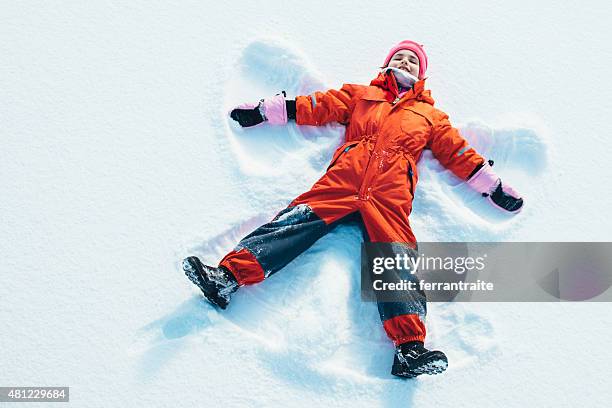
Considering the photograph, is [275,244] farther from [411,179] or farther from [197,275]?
[411,179]

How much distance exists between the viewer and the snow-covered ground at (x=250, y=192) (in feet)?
7.32

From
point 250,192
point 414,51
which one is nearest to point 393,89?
point 414,51

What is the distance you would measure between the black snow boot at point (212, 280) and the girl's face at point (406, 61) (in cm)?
154

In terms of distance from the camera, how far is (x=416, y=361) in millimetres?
2125

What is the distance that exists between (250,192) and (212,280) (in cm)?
59

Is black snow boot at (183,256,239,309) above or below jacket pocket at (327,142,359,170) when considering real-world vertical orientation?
below

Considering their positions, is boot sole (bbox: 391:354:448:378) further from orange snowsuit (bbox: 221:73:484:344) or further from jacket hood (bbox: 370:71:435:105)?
jacket hood (bbox: 370:71:435:105)

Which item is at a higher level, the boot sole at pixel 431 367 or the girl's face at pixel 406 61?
the girl's face at pixel 406 61

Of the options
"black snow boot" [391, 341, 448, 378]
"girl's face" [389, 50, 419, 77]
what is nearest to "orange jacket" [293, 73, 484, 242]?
"girl's face" [389, 50, 419, 77]

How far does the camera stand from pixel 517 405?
222 cm

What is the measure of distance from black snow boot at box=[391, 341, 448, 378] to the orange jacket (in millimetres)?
488

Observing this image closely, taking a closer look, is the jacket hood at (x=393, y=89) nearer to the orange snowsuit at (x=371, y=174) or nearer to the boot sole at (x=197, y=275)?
the orange snowsuit at (x=371, y=174)

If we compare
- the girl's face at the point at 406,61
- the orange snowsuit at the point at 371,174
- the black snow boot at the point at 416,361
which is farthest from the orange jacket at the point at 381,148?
the black snow boot at the point at 416,361

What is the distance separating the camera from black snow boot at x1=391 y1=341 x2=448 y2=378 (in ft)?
6.86
